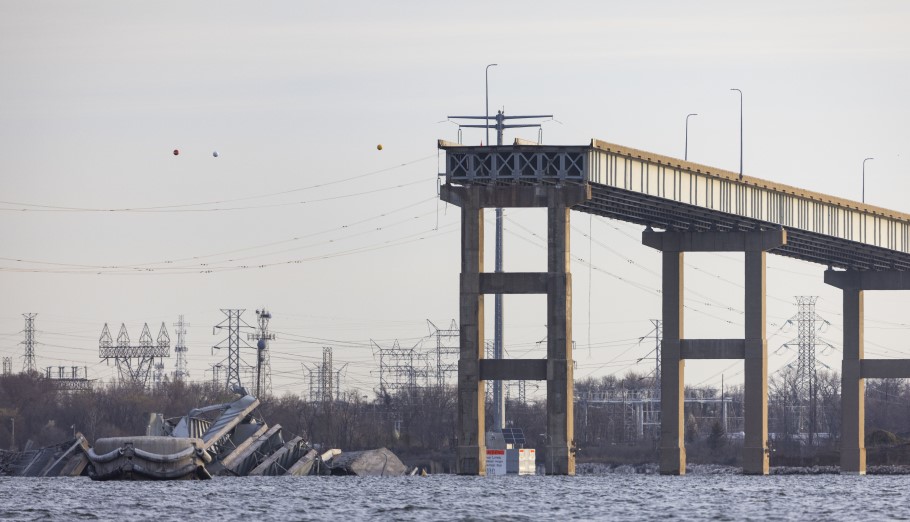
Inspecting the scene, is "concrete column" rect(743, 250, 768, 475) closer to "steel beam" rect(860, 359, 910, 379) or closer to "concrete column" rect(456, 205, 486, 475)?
"steel beam" rect(860, 359, 910, 379)

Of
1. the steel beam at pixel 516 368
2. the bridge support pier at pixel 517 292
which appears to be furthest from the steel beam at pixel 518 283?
the steel beam at pixel 516 368

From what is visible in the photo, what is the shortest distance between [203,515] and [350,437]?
119 meters

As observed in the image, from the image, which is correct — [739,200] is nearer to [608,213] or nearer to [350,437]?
[608,213]

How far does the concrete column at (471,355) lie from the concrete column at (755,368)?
2363cm

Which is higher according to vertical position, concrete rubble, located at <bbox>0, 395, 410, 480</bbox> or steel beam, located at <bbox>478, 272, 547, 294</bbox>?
steel beam, located at <bbox>478, 272, 547, 294</bbox>

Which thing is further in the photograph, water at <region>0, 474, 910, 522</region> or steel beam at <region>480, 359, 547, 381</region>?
steel beam at <region>480, 359, 547, 381</region>

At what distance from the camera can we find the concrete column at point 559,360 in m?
117

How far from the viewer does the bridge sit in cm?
11781

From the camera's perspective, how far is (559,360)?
117250mm

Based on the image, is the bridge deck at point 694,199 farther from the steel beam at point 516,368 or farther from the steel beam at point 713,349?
the steel beam at point 516,368

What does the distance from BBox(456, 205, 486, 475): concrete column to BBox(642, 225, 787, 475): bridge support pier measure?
22.0m

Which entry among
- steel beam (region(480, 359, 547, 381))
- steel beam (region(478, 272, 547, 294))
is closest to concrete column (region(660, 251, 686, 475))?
steel beam (region(480, 359, 547, 381))

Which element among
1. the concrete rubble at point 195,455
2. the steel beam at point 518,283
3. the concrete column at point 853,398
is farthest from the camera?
the concrete column at point 853,398

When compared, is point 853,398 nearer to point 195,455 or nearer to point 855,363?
point 855,363
